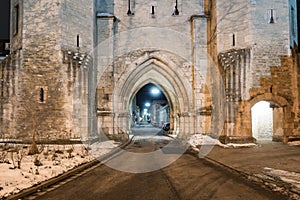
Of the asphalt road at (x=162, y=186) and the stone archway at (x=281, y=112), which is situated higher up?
the stone archway at (x=281, y=112)

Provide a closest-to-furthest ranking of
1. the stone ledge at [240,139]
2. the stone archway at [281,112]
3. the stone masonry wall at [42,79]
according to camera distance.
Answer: the stone masonry wall at [42,79]
the stone ledge at [240,139]
the stone archway at [281,112]

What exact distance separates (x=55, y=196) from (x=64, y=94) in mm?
7292

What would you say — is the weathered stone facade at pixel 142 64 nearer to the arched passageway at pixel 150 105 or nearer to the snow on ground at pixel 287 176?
A: the snow on ground at pixel 287 176

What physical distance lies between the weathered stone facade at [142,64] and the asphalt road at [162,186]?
5273 millimetres

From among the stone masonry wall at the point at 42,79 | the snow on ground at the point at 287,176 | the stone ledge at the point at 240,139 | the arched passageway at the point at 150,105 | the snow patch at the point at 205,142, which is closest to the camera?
the snow on ground at the point at 287,176

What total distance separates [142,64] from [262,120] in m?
6.90

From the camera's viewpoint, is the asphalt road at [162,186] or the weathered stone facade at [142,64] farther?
the weathered stone facade at [142,64]

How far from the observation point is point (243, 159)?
8758mm

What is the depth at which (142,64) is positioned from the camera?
15.8 m

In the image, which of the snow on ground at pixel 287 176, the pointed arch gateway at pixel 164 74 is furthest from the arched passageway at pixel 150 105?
the snow on ground at pixel 287 176

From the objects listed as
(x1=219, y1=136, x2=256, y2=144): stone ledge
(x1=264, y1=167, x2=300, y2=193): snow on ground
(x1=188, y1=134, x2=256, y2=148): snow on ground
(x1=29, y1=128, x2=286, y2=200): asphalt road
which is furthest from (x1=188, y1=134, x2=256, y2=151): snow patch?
(x1=264, y1=167, x2=300, y2=193): snow on ground

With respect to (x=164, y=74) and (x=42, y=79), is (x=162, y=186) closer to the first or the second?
(x=42, y=79)

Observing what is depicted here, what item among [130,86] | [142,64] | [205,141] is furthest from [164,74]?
[205,141]

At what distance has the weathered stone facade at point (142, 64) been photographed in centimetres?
1178
